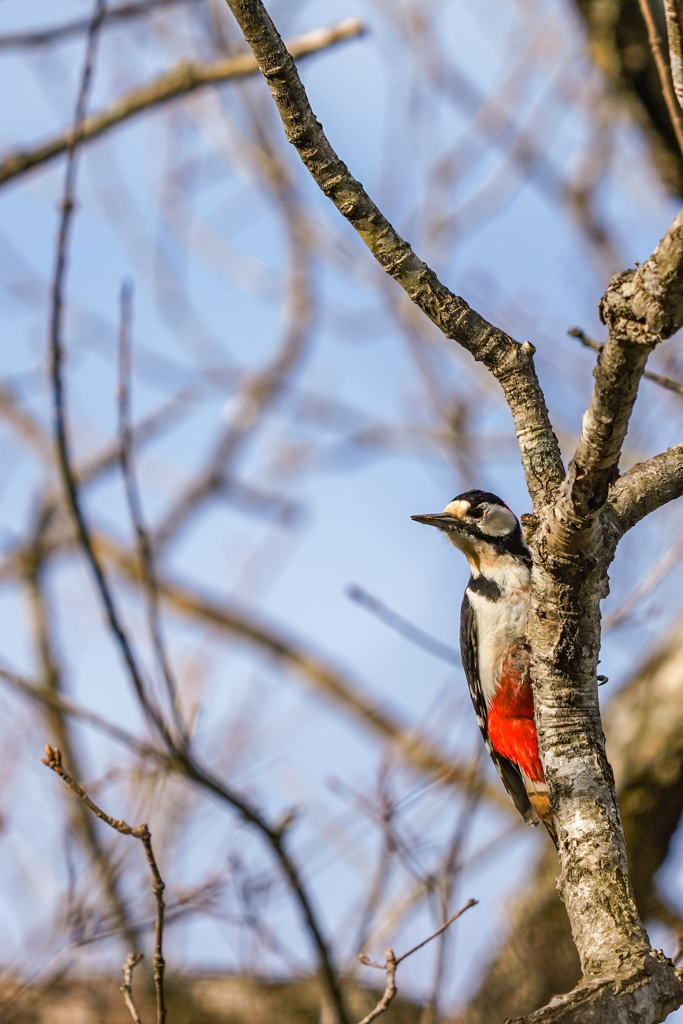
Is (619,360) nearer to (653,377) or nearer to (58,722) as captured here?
(653,377)

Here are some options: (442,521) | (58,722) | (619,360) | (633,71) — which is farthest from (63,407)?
(58,722)

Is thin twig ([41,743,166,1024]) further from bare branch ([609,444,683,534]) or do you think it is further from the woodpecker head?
the woodpecker head

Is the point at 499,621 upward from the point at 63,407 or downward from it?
downward

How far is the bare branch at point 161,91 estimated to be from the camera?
15.0 feet

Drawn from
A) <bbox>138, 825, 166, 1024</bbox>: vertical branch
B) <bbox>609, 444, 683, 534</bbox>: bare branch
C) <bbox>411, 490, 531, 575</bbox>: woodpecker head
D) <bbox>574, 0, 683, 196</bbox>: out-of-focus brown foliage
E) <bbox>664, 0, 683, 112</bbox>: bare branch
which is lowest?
<bbox>138, 825, 166, 1024</bbox>: vertical branch

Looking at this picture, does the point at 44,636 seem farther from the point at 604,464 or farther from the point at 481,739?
the point at 604,464

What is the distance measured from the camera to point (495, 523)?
4.18 m

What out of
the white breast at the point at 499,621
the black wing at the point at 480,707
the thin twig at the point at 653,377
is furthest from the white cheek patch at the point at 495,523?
the thin twig at the point at 653,377

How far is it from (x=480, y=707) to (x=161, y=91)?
11.3 ft

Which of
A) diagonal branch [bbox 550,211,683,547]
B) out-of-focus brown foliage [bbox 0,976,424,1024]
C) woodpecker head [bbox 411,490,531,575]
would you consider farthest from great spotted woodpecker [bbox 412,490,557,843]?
out-of-focus brown foliage [bbox 0,976,424,1024]

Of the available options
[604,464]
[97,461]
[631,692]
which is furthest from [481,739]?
[97,461]

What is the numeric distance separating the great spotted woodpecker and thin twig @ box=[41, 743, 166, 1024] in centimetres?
172

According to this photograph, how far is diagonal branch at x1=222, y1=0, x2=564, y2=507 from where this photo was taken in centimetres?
215

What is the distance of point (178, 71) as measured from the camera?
495cm
